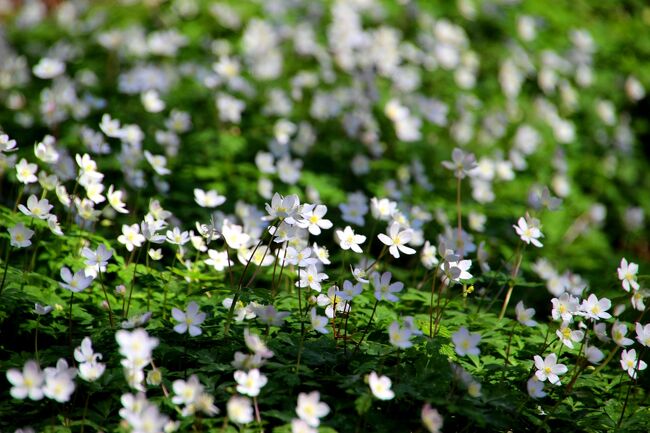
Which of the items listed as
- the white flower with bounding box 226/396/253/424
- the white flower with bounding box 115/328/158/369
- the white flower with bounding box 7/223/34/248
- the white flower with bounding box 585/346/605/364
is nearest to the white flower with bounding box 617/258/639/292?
the white flower with bounding box 585/346/605/364

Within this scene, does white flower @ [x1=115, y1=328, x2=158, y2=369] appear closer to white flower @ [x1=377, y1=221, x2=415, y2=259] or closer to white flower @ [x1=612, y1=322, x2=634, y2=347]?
white flower @ [x1=377, y1=221, x2=415, y2=259]

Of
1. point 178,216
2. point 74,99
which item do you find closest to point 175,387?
point 178,216

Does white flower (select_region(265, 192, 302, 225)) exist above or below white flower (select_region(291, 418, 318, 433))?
above

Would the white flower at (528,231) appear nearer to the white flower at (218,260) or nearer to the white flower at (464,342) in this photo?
the white flower at (464,342)

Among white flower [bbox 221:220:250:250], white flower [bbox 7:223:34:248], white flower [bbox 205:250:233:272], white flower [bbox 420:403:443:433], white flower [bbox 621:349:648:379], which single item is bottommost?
white flower [bbox 621:349:648:379]

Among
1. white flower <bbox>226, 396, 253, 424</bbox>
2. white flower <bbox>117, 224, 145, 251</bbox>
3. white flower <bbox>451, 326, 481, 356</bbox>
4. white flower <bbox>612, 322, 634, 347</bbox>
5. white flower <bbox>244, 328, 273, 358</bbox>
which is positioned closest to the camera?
white flower <bbox>226, 396, 253, 424</bbox>

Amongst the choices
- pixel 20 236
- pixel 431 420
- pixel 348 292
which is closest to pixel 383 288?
pixel 348 292

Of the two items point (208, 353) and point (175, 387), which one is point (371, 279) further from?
point (175, 387)

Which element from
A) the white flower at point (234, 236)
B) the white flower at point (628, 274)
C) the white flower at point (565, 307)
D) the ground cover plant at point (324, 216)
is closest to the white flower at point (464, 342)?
the ground cover plant at point (324, 216)

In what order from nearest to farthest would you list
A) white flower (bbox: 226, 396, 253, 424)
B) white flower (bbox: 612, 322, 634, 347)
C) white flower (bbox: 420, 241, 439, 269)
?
white flower (bbox: 226, 396, 253, 424)
white flower (bbox: 612, 322, 634, 347)
white flower (bbox: 420, 241, 439, 269)
